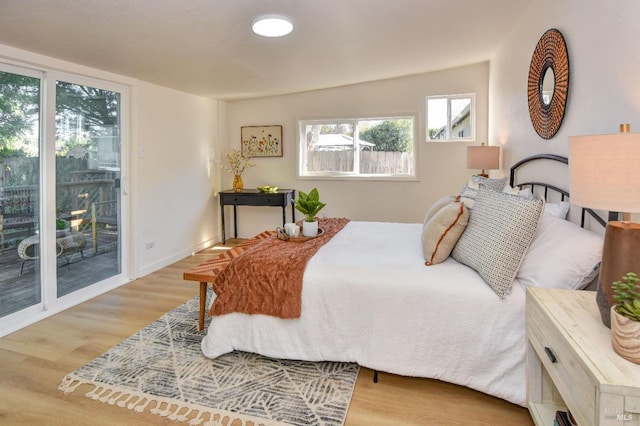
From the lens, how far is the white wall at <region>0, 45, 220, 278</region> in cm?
383

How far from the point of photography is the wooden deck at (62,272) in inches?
109

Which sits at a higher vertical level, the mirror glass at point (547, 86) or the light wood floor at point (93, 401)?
the mirror glass at point (547, 86)

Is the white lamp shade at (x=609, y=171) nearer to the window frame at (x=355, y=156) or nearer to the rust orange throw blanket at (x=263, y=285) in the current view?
the rust orange throw blanket at (x=263, y=285)

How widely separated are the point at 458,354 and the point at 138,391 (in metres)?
1.72

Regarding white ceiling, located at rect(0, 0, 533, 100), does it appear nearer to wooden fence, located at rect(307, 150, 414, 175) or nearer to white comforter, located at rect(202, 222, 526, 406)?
wooden fence, located at rect(307, 150, 414, 175)

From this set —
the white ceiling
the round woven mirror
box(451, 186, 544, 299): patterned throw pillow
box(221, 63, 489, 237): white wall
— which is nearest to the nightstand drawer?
box(451, 186, 544, 299): patterned throw pillow

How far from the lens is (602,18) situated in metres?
1.86

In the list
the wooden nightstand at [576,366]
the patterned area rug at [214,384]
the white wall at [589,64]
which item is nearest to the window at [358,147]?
the white wall at [589,64]

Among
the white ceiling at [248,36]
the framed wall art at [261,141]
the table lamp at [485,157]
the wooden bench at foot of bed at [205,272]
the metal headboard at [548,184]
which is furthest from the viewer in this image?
the framed wall art at [261,141]

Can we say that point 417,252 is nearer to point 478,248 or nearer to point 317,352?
point 478,248

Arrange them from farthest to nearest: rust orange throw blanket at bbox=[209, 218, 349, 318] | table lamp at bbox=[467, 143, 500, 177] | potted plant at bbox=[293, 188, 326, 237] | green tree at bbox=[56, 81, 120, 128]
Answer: table lamp at bbox=[467, 143, 500, 177] < green tree at bbox=[56, 81, 120, 128] < potted plant at bbox=[293, 188, 326, 237] < rust orange throw blanket at bbox=[209, 218, 349, 318]

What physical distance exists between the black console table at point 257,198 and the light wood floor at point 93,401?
251 centimetres

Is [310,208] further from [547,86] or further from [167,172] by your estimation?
[167,172]

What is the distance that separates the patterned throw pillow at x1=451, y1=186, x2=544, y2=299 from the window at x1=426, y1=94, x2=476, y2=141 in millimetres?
2988
